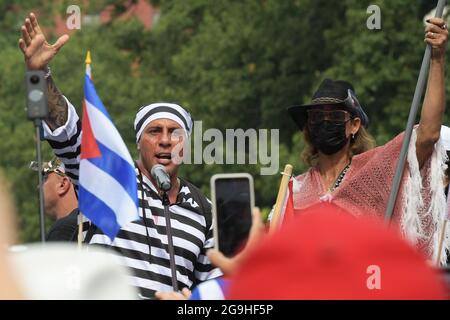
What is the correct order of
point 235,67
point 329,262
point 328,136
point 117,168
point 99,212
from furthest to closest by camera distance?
point 235,67, point 328,136, point 117,168, point 99,212, point 329,262

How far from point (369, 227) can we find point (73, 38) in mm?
23937

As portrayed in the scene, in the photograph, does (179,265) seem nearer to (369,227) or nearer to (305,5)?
(369,227)

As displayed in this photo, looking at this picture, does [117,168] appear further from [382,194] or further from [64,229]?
[64,229]

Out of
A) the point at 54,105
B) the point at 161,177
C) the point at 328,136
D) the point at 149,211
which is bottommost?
the point at 149,211

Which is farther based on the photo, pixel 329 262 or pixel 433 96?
pixel 433 96

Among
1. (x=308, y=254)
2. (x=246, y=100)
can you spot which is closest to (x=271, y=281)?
(x=308, y=254)

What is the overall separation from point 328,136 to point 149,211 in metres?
1.00

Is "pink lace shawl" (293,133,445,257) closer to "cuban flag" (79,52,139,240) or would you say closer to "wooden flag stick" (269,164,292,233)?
"wooden flag stick" (269,164,292,233)

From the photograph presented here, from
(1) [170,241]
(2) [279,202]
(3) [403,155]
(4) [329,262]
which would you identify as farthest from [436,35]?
(4) [329,262]

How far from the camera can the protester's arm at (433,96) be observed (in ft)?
18.5

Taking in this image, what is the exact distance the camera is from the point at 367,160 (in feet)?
20.1

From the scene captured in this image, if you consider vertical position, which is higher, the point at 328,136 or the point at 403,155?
the point at 328,136

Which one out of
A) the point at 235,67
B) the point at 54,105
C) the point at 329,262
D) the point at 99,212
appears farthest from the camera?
the point at 235,67

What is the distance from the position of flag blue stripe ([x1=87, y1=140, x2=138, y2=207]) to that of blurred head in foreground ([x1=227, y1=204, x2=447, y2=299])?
10.4 ft
